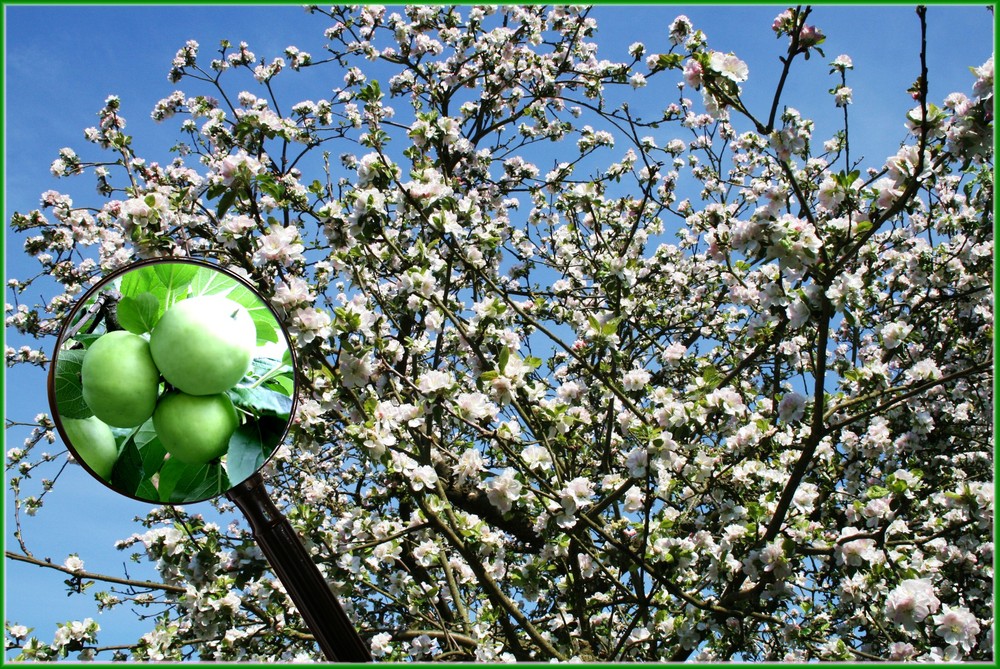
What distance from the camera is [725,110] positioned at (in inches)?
120

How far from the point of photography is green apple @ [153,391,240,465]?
105cm

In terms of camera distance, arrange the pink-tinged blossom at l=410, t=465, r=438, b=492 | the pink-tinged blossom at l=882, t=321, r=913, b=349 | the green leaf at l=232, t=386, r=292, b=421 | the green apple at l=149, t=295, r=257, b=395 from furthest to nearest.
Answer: the pink-tinged blossom at l=882, t=321, r=913, b=349 < the pink-tinged blossom at l=410, t=465, r=438, b=492 < the green leaf at l=232, t=386, r=292, b=421 < the green apple at l=149, t=295, r=257, b=395

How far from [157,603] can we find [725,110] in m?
4.17

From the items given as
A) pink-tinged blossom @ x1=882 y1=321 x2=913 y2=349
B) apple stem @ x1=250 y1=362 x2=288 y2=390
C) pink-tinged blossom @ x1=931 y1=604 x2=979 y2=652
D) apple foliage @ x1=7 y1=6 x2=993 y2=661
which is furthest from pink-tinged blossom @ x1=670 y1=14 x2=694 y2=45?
apple stem @ x1=250 y1=362 x2=288 y2=390

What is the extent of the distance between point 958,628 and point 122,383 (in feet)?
11.8

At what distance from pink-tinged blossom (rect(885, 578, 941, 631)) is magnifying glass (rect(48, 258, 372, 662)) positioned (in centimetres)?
274

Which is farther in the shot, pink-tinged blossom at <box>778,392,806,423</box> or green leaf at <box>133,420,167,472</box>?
pink-tinged blossom at <box>778,392,806,423</box>

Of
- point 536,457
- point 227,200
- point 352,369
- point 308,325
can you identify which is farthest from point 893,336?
point 227,200

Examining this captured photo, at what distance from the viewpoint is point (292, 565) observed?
112 centimetres

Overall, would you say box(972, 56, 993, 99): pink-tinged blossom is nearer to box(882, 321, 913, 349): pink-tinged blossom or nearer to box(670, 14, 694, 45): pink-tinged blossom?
box(882, 321, 913, 349): pink-tinged blossom

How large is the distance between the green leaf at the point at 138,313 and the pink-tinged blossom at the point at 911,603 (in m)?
3.17

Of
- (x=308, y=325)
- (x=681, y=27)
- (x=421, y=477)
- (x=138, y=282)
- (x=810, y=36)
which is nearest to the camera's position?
(x=138, y=282)

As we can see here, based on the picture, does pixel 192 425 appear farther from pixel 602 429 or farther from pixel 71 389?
pixel 602 429

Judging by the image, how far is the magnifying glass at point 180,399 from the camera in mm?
1039
